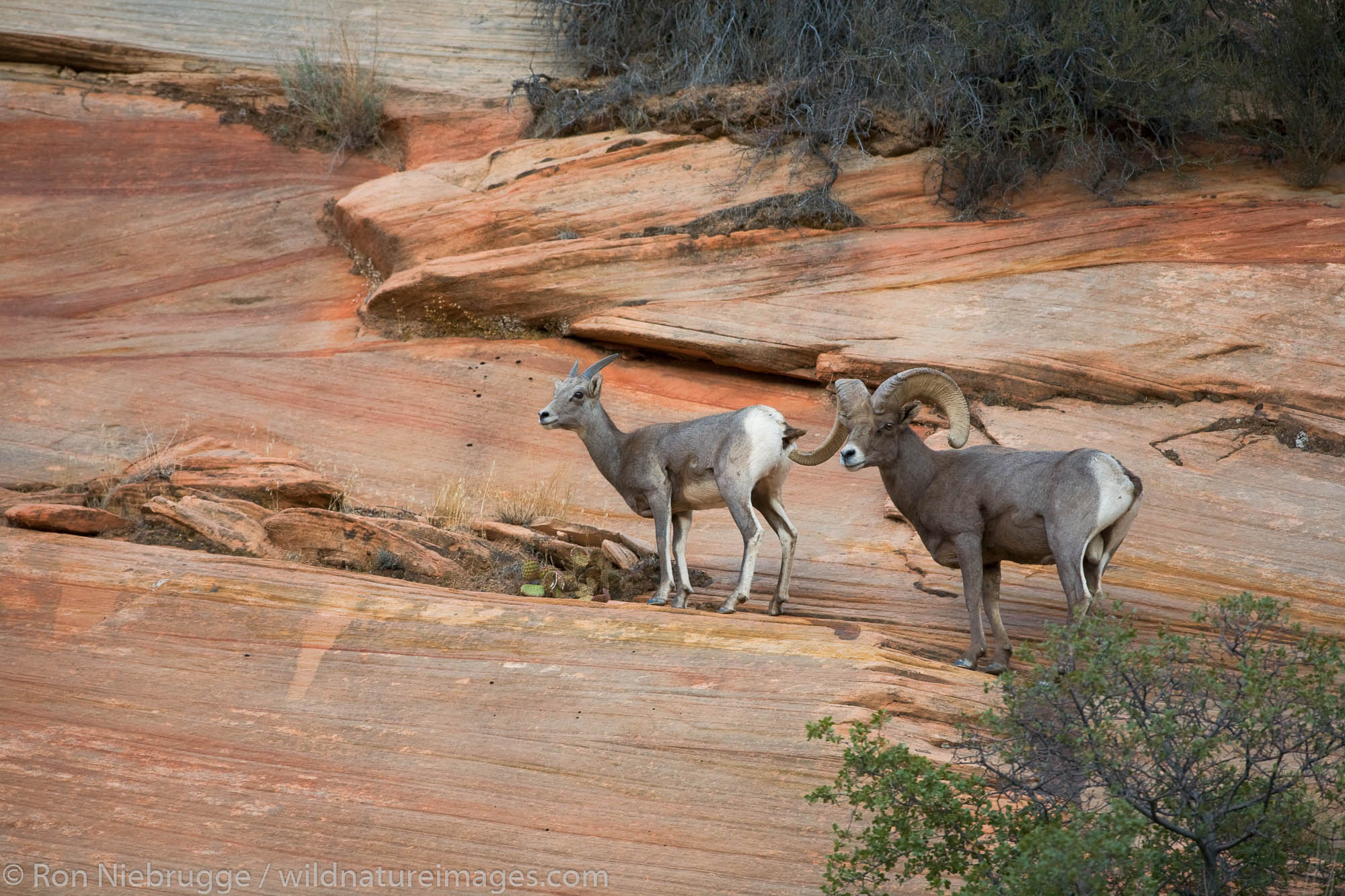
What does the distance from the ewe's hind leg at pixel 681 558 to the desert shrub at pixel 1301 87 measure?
7899 millimetres

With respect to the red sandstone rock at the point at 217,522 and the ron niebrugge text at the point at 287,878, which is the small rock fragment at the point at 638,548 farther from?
the ron niebrugge text at the point at 287,878

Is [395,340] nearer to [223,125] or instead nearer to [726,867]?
[223,125]

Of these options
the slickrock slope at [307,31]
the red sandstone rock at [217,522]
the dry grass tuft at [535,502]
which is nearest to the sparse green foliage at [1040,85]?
the slickrock slope at [307,31]

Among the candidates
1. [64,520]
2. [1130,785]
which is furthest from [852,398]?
[64,520]

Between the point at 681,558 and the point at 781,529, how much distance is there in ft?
2.59

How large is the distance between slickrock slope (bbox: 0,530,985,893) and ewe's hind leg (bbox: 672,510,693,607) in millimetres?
522

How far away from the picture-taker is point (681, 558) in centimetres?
882

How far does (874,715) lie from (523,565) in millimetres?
3958

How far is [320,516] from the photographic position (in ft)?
30.8

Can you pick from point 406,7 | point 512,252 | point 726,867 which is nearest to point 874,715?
point 726,867

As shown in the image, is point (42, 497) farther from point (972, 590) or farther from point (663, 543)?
point (972, 590)

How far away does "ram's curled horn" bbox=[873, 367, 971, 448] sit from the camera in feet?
27.3

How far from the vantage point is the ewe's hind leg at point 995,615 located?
7.98 m

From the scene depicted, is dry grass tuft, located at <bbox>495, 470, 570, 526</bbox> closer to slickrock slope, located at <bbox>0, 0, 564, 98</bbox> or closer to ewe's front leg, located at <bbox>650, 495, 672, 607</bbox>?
ewe's front leg, located at <bbox>650, 495, 672, 607</bbox>
